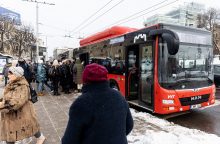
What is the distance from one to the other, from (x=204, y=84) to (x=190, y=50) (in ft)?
4.10

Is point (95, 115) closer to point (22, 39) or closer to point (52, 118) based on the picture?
point (52, 118)

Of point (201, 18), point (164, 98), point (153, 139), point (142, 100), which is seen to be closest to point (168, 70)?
point (164, 98)

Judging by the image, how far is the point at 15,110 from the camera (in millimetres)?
4059

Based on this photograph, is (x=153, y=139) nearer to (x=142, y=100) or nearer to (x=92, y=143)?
(x=142, y=100)

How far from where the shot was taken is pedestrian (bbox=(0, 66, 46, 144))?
3.93 m

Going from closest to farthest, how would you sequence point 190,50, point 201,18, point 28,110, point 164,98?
point 28,110, point 164,98, point 190,50, point 201,18

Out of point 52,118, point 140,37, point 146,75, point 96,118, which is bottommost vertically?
point 52,118

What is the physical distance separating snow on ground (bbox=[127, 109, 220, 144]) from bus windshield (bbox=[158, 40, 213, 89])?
1.24 meters

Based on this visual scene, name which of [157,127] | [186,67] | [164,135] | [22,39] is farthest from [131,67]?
[22,39]

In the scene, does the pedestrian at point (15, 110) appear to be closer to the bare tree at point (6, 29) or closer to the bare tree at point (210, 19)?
the bare tree at point (6, 29)

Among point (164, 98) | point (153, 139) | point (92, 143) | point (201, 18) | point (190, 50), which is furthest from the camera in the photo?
point (201, 18)

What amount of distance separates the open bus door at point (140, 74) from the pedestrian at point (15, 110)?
4.31 meters

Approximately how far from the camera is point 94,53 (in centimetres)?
1216

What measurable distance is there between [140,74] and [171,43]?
2103 mm
